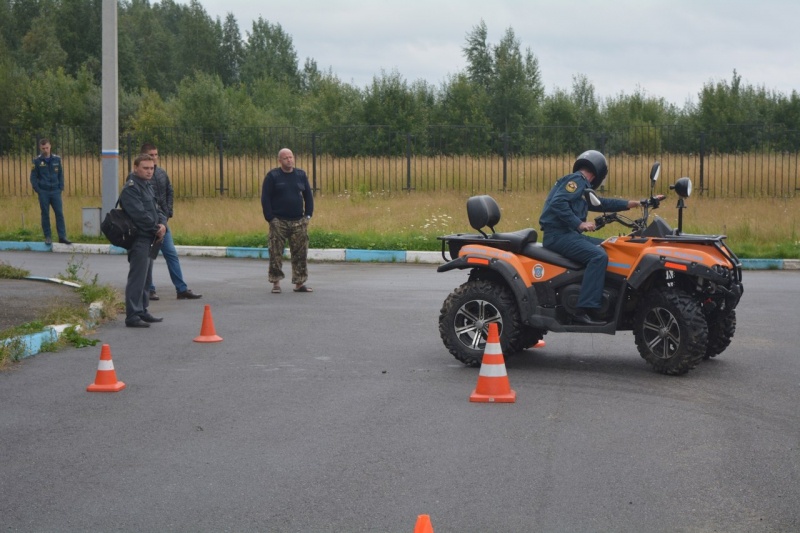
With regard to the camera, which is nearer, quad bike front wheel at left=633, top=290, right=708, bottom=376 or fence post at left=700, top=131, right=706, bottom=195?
quad bike front wheel at left=633, top=290, right=708, bottom=376

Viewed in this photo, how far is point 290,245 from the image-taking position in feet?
48.5

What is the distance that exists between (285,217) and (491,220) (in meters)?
5.85

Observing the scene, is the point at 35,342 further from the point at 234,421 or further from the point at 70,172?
the point at 70,172

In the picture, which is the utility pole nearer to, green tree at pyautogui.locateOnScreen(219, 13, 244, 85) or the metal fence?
the metal fence

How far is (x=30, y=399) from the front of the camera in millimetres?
8062

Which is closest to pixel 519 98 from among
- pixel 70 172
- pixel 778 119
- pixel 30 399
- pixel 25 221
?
pixel 778 119

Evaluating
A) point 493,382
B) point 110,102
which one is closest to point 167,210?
point 110,102

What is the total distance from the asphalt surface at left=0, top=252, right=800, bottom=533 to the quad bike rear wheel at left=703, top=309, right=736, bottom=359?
0.23 metres

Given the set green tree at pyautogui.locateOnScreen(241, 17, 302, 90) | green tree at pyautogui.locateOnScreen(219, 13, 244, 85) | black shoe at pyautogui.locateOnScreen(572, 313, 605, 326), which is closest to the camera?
black shoe at pyautogui.locateOnScreen(572, 313, 605, 326)

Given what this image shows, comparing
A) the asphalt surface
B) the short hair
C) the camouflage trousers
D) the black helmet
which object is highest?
the short hair

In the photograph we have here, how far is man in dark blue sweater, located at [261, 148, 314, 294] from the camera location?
14.8m

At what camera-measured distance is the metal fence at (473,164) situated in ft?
93.4

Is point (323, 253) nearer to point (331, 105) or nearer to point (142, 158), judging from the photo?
point (142, 158)

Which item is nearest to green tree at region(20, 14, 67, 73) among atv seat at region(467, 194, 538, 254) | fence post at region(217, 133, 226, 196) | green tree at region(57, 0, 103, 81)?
green tree at region(57, 0, 103, 81)
